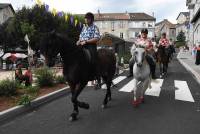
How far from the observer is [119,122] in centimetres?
849

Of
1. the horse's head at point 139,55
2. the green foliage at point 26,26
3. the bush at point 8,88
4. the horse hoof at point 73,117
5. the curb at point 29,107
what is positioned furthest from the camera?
the green foliage at point 26,26

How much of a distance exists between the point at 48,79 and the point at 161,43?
7.73 m

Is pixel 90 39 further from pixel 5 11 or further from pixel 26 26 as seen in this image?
pixel 5 11

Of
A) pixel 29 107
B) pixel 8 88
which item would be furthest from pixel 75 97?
pixel 8 88

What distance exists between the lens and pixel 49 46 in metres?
Answer: 8.36

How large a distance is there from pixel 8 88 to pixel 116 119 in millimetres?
4426

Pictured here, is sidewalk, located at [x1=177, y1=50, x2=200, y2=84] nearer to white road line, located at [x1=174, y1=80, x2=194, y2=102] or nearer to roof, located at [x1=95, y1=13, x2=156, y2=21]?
white road line, located at [x1=174, y1=80, x2=194, y2=102]

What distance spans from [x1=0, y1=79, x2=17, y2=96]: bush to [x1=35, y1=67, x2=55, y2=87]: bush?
2675 mm

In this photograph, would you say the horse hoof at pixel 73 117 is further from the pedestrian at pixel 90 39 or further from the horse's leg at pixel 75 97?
the pedestrian at pixel 90 39

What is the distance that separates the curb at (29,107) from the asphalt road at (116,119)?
0.21 meters

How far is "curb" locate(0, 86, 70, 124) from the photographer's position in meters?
9.23

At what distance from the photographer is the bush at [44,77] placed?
14.8m

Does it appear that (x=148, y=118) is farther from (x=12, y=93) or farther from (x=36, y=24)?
(x=36, y=24)

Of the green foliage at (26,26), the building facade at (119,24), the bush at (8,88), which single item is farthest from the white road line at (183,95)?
the building facade at (119,24)
